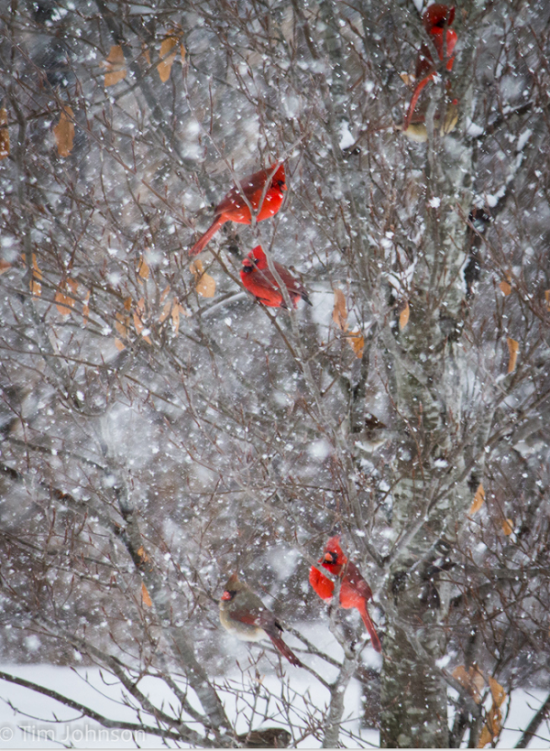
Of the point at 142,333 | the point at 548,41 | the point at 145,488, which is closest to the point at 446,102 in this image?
the point at 548,41

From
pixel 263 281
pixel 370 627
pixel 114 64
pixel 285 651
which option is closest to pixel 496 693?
pixel 370 627

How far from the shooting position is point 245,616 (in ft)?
8.03

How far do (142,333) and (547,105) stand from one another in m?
1.70

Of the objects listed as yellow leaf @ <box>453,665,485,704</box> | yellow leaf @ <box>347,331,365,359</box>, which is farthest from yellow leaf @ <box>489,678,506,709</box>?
yellow leaf @ <box>347,331,365,359</box>

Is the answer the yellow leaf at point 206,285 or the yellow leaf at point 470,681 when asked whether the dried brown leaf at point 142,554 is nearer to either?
the yellow leaf at point 206,285

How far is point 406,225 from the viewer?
241 cm

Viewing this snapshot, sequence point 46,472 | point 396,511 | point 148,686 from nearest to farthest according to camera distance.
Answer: point 396,511 → point 46,472 → point 148,686

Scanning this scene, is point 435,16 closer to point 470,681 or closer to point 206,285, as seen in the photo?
point 206,285

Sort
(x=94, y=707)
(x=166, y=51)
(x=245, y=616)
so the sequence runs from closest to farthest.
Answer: (x=166, y=51)
(x=245, y=616)
(x=94, y=707)

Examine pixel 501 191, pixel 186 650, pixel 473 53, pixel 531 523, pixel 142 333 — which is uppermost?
pixel 473 53

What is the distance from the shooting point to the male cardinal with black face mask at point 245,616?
7.88ft

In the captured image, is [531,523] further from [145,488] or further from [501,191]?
[145,488]

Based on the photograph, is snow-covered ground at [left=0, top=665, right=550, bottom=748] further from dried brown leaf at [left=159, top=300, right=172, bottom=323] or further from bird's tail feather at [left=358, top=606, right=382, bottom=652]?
dried brown leaf at [left=159, top=300, right=172, bottom=323]

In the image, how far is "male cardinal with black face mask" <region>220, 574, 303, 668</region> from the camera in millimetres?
2402
